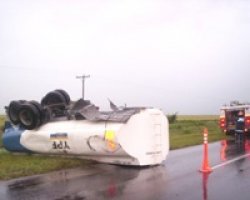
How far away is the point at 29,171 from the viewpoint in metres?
11.9

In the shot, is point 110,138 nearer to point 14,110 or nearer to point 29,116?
point 29,116

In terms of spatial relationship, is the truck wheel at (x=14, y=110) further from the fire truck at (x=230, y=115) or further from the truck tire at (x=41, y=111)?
the fire truck at (x=230, y=115)

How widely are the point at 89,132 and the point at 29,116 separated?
2368 mm

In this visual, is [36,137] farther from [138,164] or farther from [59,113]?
[138,164]

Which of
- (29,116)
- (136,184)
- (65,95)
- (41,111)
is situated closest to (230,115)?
(65,95)

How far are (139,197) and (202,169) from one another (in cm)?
390

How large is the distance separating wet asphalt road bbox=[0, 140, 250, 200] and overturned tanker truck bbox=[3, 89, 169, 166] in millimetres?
476

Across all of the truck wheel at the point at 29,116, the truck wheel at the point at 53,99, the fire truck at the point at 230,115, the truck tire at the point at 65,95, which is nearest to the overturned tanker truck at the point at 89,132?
the truck wheel at the point at 29,116

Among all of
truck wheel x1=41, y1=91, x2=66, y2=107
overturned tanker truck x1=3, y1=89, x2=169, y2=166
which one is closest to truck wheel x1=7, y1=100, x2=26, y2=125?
overturned tanker truck x1=3, y1=89, x2=169, y2=166

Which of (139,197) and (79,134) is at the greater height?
(79,134)

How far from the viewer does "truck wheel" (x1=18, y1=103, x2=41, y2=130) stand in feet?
46.6

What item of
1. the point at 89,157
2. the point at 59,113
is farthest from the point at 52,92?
the point at 89,157

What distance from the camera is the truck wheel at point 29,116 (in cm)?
1421

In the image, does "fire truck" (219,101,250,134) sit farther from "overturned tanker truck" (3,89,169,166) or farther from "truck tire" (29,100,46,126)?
"truck tire" (29,100,46,126)
